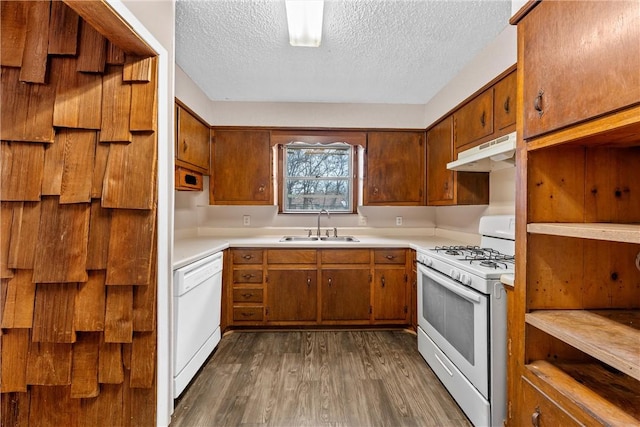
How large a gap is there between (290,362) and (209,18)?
7.98ft

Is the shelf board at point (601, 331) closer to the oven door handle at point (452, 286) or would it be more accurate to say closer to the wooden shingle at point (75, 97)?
the oven door handle at point (452, 286)

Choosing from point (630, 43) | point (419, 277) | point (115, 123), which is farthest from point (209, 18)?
point (419, 277)

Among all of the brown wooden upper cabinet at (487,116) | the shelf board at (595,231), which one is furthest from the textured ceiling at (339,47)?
the shelf board at (595,231)

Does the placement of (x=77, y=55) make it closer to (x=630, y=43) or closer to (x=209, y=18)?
(x=209, y=18)

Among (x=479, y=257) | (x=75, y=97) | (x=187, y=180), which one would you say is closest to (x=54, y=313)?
(x=75, y=97)

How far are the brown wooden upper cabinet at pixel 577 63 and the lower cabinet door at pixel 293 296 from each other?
6.91 ft

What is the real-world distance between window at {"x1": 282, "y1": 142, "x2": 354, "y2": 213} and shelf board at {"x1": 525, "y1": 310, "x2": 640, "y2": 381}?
2.45 m

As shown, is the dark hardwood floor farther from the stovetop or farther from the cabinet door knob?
the cabinet door knob

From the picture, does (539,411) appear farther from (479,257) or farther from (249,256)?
(249,256)

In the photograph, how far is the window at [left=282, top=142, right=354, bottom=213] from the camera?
10.8 feet

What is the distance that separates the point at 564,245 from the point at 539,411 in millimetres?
559

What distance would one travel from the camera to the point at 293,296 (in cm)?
267

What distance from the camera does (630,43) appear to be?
662mm

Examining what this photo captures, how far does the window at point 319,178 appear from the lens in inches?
130
